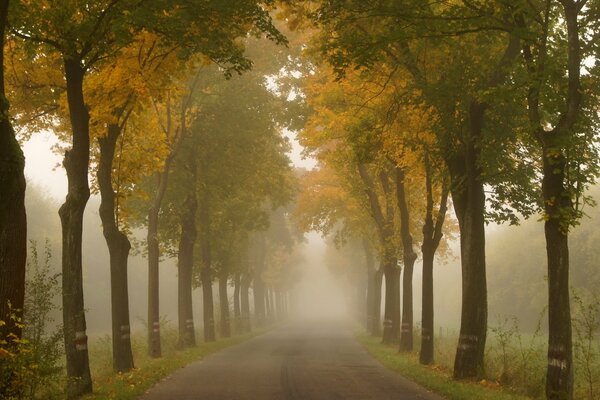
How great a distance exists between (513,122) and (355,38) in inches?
238

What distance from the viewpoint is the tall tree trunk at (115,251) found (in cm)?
1655

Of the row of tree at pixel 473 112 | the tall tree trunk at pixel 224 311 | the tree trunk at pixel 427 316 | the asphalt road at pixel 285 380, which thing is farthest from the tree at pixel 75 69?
the tall tree trunk at pixel 224 311

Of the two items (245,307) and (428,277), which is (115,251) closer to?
(428,277)

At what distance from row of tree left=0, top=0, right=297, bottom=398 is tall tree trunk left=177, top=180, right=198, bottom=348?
0.06 m

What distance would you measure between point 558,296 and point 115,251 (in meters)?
12.4

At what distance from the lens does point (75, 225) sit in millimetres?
13188

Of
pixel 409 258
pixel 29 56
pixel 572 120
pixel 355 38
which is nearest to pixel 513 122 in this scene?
pixel 572 120

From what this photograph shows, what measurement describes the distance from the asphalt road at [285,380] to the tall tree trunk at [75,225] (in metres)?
1.86

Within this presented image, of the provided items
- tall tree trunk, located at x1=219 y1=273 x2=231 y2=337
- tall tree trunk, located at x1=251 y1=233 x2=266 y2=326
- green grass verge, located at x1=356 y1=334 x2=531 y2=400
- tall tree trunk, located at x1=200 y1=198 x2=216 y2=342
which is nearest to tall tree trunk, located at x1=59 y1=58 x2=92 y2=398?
green grass verge, located at x1=356 y1=334 x2=531 y2=400

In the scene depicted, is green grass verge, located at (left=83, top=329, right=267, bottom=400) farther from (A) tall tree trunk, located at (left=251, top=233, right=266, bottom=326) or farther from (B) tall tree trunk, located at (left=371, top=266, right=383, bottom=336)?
(A) tall tree trunk, located at (left=251, top=233, right=266, bottom=326)

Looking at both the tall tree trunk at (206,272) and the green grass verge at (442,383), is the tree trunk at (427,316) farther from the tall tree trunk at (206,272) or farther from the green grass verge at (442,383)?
the tall tree trunk at (206,272)

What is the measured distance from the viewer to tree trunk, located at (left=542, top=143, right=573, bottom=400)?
1139 centimetres

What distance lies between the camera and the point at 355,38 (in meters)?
12.3

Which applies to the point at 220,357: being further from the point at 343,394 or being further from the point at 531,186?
the point at 531,186
